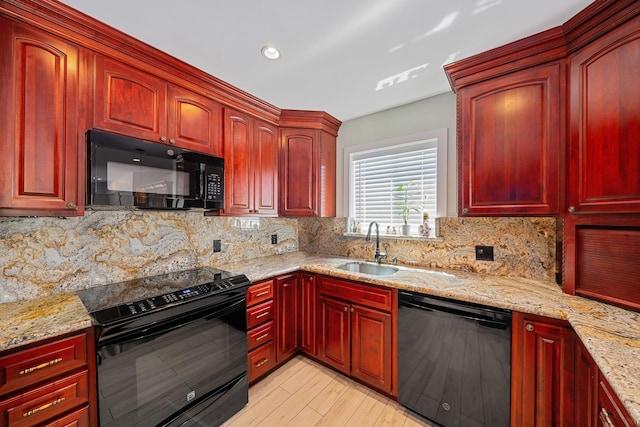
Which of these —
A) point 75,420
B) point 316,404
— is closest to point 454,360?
point 316,404

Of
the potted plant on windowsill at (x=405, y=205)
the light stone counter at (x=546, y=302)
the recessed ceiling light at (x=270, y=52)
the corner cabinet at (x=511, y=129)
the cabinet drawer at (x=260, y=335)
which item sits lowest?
the cabinet drawer at (x=260, y=335)

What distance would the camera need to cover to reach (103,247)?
1.74m

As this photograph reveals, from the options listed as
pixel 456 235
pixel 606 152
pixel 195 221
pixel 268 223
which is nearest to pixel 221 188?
pixel 195 221

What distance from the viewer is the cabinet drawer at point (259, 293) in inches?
77.1

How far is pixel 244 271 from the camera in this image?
215cm

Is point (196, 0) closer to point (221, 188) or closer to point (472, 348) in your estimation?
point (221, 188)

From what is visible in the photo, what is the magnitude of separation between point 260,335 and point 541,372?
181cm

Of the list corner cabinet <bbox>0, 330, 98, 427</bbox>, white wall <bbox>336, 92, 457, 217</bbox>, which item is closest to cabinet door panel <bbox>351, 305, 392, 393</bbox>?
white wall <bbox>336, 92, 457, 217</bbox>

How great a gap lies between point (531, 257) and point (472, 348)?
0.90 meters

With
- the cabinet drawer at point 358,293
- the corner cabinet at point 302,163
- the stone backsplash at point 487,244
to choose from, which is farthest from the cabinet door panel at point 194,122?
the stone backsplash at point 487,244

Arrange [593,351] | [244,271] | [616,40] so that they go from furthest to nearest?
1. [244,271]
2. [616,40]
3. [593,351]

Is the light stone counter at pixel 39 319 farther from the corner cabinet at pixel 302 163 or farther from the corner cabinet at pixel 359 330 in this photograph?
the corner cabinet at pixel 302 163

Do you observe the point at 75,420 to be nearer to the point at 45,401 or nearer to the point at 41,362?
the point at 45,401

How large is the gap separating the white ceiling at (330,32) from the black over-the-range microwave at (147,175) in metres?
0.66
